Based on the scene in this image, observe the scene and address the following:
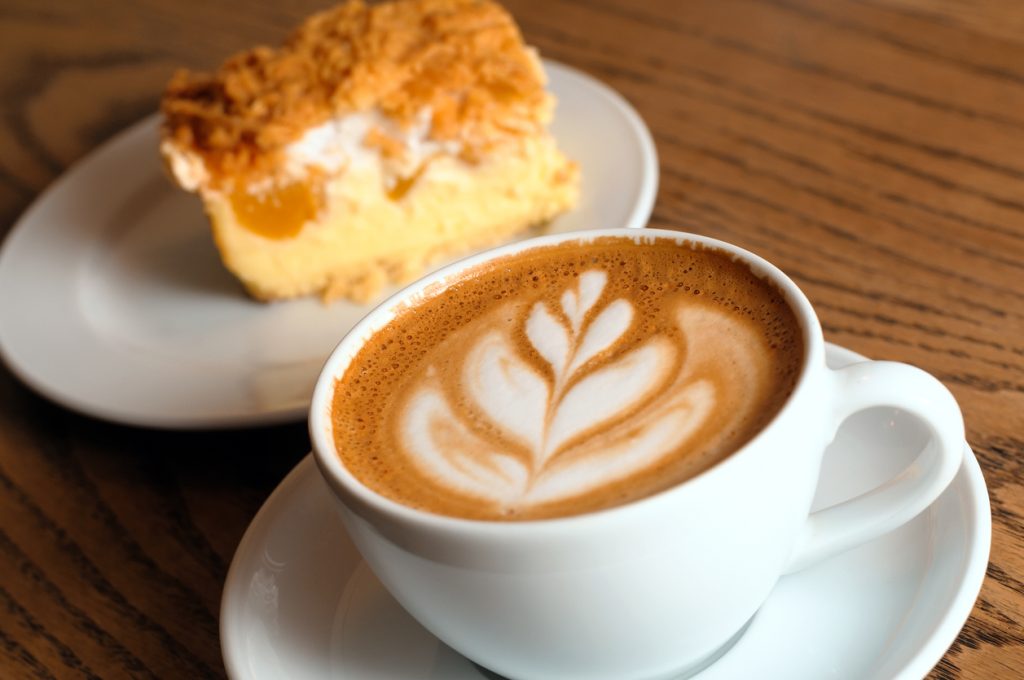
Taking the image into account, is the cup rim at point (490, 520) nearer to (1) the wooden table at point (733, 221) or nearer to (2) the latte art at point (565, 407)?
(2) the latte art at point (565, 407)

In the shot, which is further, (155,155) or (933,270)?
(155,155)

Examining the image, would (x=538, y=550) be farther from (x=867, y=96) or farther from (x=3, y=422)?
(x=867, y=96)

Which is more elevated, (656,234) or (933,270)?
(656,234)

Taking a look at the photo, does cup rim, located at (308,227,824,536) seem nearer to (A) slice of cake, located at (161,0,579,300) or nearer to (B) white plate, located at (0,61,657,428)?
(B) white plate, located at (0,61,657,428)

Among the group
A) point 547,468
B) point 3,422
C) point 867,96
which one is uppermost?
point 547,468

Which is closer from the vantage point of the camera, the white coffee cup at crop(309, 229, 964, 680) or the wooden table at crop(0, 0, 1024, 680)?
the white coffee cup at crop(309, 229, 964, 680)

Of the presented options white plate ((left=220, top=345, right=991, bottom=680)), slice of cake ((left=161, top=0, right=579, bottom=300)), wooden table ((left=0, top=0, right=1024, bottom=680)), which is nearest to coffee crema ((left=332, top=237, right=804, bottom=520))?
white plate ((left=220, top=345, right=991, bottom=680))

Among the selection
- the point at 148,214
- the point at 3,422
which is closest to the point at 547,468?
the point at 3,422
